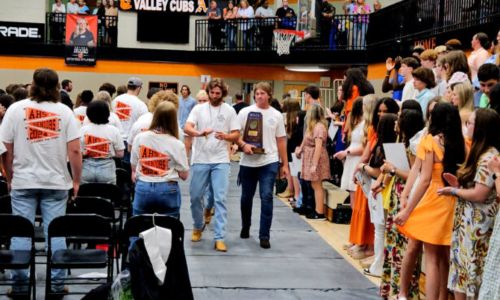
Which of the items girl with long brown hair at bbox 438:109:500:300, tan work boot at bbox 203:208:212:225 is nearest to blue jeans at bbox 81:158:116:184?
tan work boot at bbox 203:208:212:225

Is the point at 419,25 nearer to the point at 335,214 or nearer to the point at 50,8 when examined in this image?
the point at 335,214

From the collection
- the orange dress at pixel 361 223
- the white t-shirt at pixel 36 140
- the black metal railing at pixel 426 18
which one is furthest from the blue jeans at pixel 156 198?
the black metal railing at pixel 426 18

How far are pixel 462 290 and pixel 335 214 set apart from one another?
534 centimetres

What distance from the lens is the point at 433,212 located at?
5.62m

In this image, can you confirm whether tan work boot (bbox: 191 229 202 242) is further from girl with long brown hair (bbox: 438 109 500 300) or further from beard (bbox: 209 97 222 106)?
girl with long brown hair (bbox: 438 109 500 300)

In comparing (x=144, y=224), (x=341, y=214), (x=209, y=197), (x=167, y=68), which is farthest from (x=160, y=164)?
(x=167, y=68)

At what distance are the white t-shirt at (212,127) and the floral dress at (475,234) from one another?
12.3 ft

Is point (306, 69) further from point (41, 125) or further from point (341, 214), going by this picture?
point (41, 125)

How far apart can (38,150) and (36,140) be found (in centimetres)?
8

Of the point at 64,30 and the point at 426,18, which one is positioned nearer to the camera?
the point at 426,18

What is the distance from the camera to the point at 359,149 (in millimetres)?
8625

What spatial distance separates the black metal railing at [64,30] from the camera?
2423 cm

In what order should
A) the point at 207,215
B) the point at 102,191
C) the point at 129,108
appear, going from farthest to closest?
the point at 129,108 → the point at 207,215 → the point at 102,191

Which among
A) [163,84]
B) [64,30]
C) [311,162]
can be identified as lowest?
[311,162]
